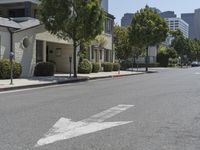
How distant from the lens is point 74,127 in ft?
33.2

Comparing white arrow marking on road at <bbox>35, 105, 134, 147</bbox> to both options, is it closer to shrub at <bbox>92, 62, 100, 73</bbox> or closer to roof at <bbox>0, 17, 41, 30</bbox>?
roof at <bbox>0, 17, 41, 30</bbox>

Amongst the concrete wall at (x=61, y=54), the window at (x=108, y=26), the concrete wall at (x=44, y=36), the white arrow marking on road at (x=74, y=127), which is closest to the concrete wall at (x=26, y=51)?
the concrete wall at (x=44, y=36)

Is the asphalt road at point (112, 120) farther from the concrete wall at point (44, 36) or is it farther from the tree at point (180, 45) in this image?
the tree at point (180, 45)

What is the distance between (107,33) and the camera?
51906 mm

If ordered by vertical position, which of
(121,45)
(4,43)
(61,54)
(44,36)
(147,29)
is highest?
(147,29)

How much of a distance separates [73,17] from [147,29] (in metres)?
22.4

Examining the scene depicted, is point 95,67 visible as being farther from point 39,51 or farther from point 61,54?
point 39,51

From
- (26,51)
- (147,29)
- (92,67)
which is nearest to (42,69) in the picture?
(26,51)

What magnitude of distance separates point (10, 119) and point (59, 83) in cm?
1591

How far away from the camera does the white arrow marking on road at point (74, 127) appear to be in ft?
29.1

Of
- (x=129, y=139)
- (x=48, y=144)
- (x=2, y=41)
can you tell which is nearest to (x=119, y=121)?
(x=129, y=139)

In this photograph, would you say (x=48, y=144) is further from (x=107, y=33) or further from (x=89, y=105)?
(x=107, y=33)

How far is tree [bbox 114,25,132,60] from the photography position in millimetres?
66500

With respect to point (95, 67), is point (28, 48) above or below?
above
